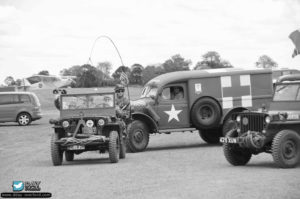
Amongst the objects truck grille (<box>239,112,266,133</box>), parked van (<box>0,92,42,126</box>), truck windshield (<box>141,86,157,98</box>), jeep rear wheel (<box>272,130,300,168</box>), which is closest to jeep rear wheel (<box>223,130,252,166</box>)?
truck grille (<box>239,112,266,133</box>)

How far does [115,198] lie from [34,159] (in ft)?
27.9

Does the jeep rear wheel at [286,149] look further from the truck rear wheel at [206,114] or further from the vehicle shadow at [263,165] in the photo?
the truck rear wheel at [206,114]

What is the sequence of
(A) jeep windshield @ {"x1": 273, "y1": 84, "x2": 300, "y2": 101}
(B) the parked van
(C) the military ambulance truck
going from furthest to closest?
(B) the parked van
(C) the military ambulance truck
(A) jeep windshield @ {"x1": 273, "y1": 84, "x2": 300, "y2": 101}

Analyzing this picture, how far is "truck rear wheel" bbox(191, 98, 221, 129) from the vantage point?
68.4 ft

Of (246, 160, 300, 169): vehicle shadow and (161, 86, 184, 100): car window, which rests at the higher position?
(161, 86, 184, 100): car window

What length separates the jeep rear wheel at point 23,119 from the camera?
122ft

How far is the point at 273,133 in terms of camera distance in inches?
565

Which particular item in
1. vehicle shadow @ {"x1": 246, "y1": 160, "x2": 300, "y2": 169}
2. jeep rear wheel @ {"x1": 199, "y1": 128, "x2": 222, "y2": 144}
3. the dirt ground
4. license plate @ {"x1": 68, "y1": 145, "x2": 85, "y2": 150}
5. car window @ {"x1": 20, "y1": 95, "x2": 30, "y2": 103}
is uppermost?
car window @ {"x1": 20, "y1": 95, "x2": 30, "y2": 103}

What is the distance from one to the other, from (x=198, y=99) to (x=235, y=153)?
6.20 metres

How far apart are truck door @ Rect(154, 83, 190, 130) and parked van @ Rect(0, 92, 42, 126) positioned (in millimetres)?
17300

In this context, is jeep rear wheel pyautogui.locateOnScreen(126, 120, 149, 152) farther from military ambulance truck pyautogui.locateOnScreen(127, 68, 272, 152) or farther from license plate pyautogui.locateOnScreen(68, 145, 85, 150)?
license plate pyautogui.locateOnScreen(68, 145, 85, 150)

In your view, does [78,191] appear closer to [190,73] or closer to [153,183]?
[153,183]

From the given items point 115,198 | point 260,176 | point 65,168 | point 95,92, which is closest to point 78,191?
point 115,198

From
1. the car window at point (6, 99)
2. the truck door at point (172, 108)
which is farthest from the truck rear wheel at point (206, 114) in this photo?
the car window at point (6, 99)
